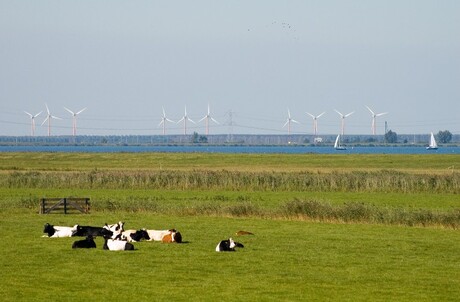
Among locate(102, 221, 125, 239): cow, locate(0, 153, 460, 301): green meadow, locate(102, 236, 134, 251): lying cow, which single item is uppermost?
locate(102, 221, 125, 239): cow

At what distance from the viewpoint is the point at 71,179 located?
69688 mm

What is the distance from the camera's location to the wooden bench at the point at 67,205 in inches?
1694

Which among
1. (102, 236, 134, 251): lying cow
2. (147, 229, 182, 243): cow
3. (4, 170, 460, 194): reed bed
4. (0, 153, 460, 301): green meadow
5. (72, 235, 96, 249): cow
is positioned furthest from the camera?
(4, 170, 460, 194): reed bed

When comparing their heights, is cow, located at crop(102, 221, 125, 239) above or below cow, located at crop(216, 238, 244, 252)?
above

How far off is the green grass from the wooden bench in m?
7.42

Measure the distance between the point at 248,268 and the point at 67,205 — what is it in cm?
2147

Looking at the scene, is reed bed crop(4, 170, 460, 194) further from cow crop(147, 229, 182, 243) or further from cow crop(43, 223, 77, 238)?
cow crop(147, 229, 182, 243)

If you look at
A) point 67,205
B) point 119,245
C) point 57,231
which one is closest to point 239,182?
point 67,205

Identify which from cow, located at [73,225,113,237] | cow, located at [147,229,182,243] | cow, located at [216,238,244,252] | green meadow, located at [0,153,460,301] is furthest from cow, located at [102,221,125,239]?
cow, located at [216,238,244,252]

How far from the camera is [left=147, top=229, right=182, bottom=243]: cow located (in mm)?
30516

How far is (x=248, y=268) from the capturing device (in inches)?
987

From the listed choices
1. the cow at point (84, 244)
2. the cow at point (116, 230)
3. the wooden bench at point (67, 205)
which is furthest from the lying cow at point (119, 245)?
the wooden bench at point (67, 205)

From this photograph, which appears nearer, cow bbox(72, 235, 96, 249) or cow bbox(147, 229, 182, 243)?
cow bbox(72, 235, 96, 249)

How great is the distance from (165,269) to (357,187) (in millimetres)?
43880
